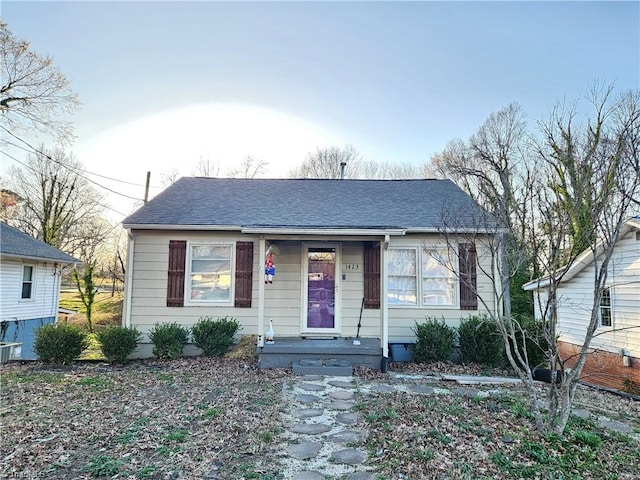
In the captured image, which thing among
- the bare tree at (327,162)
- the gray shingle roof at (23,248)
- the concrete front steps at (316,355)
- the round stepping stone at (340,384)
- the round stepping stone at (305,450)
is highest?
the bare tree at (327,162)

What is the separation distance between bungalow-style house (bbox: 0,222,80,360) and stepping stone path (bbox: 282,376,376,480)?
11.3 metres

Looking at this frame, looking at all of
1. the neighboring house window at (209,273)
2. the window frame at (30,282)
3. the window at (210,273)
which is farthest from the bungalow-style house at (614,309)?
the window frame at (30,282)

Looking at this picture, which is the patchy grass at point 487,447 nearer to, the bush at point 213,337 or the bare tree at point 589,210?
the bare tree at point 589,210

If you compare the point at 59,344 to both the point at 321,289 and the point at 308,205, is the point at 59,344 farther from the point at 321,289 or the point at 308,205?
the point at 308,205

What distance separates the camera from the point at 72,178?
21.9 metres

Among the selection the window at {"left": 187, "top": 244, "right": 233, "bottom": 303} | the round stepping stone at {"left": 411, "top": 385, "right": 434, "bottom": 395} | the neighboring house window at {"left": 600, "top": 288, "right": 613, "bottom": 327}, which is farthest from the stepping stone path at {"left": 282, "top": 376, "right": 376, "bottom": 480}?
the neighboring house window at {"left": 600, "top": 288, "right": 613, "bottom": 327}

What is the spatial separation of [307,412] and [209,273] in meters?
4.85

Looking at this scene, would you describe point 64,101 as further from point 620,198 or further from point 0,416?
point 620,198

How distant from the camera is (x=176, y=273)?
27.8ft

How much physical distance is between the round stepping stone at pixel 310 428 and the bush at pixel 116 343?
5.10m

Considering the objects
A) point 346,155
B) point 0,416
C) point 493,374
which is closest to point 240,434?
point 0,416

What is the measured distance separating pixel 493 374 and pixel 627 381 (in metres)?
3.42

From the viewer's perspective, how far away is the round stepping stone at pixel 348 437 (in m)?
3.84

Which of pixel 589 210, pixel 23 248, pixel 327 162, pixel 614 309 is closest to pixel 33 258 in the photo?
pixel 23 248
